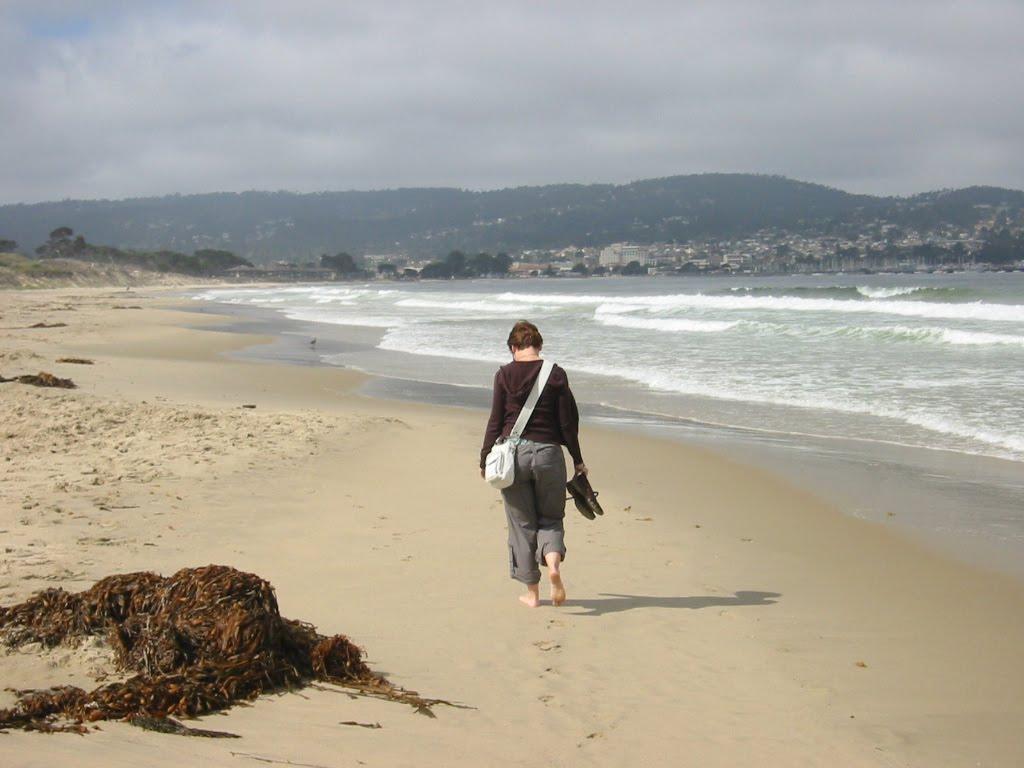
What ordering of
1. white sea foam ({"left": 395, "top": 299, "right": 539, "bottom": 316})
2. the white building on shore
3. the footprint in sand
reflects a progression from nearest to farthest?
the footprint in sand → white sea foam ({"left": 395, "top": 299, "right": 539, "bottom": 316}) → the white building on shore

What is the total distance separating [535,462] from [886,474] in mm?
5285

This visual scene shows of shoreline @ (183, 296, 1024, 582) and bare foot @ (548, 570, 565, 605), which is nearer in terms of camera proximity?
bare foot @ (548, 570, 565, 605)

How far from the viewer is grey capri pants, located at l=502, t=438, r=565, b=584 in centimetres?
550

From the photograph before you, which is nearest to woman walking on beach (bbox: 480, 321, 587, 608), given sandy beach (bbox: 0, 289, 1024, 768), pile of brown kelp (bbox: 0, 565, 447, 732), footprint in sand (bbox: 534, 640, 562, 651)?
sandy beach (bbox: 0, 289, 1024, 768)

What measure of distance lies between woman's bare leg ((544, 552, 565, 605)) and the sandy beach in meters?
0.12

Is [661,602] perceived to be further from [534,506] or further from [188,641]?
[188,641]

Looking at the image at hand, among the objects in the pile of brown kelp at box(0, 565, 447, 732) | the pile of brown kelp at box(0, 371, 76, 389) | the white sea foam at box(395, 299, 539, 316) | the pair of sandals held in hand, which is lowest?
the white sea foam at box(395, 299, 539, 316)

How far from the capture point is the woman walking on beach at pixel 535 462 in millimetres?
5508

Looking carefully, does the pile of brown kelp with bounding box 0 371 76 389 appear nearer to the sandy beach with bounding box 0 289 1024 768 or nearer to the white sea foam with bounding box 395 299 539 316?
the sandy beach with bounding box 0 289 1024 768

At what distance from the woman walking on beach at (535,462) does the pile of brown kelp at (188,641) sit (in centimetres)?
137

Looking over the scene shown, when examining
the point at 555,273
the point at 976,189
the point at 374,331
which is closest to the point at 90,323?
the point at 374,331

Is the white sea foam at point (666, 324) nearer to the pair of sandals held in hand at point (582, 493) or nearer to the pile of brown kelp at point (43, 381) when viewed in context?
the pile of brown kelp at point (43, 381)

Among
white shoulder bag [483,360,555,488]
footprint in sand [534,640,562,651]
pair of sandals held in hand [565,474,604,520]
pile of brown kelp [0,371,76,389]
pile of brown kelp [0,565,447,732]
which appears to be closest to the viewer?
pile of brown kelp [0,565,447,732]

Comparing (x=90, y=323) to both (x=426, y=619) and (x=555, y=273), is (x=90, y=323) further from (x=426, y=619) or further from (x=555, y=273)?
(x=555, y=273)
